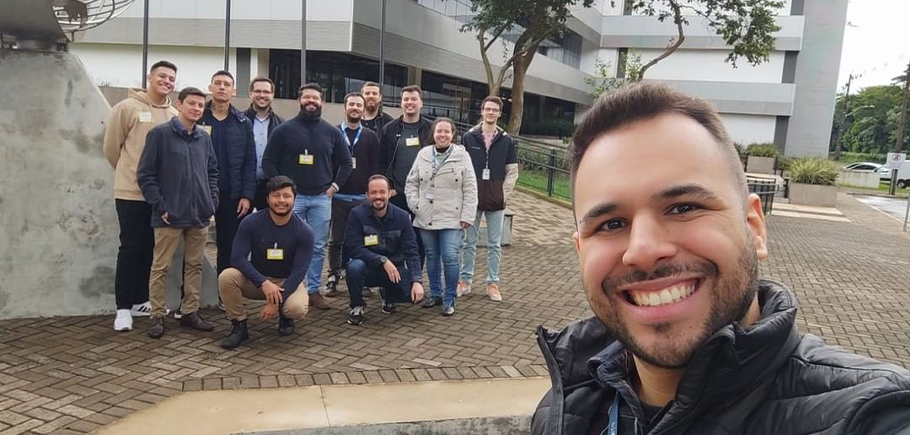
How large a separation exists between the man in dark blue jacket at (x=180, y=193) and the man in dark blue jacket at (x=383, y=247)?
1283 mm

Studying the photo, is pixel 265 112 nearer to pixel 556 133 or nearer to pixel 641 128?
pixel 641 128

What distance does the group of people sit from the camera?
5156 mm

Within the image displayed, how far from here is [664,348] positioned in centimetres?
121

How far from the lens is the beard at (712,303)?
46.9 inches

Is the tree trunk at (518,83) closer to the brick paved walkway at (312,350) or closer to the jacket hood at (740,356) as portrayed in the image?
the brick paved walkway at (312,350)

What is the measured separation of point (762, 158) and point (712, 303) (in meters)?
38.6

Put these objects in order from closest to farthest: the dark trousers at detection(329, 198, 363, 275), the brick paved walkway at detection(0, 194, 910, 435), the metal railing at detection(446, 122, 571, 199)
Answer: the brick paved walkway at detection(0, 194, 910, 435), the dark trousers at detection(329, 198, 363, 275), the metal railing at detection(446, 122, 571, 199)

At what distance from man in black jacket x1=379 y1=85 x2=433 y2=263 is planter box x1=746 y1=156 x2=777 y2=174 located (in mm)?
32863

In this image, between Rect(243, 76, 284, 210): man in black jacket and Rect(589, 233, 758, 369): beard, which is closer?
Rect(589, 233, 758, 369): beard

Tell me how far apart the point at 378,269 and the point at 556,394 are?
14.7ft

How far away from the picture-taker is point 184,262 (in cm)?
554

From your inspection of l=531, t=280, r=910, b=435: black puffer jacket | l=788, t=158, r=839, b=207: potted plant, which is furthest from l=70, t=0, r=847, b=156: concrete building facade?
l=531, t=280, r=910, b=435: black puffer jacket

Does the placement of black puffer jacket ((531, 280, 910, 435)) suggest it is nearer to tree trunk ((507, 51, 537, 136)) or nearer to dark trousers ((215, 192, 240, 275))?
dark trousers ((215, 192, 240, 275))

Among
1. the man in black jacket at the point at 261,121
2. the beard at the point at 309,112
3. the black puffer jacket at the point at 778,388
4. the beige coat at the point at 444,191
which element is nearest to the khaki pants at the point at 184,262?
the man in black jacket at the point at 261,121
